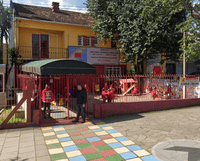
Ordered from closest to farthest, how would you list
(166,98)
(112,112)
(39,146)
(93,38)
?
(39,146)
(112,112)
(166,98)
(93,38)

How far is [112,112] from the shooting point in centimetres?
919

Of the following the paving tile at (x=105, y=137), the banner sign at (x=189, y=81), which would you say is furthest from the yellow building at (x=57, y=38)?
the paving tile at (x=105, y=137)

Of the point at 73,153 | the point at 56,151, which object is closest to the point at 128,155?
the point at 73,153

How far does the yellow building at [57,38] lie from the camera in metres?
15.0

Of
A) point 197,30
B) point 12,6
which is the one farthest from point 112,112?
point 12,6

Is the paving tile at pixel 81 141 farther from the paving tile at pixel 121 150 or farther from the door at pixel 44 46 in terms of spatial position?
the door at pixel 44 46

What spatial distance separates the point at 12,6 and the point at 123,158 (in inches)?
663

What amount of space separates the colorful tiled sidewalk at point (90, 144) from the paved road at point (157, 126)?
0.46 m

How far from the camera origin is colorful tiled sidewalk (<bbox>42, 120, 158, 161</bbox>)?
16.0ft

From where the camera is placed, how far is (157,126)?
7527 millimetres

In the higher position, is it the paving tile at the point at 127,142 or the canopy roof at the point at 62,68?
the canopy roof at the point at 62,68

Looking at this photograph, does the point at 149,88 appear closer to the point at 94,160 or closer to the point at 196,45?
the point at 196,45

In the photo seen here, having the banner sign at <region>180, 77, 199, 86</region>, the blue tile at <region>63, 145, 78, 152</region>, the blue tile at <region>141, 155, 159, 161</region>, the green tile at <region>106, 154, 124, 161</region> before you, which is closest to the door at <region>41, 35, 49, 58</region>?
the banner sign at <region>180, 77, 199, 86</region>

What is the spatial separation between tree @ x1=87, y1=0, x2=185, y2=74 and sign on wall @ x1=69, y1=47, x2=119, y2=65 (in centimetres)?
189
